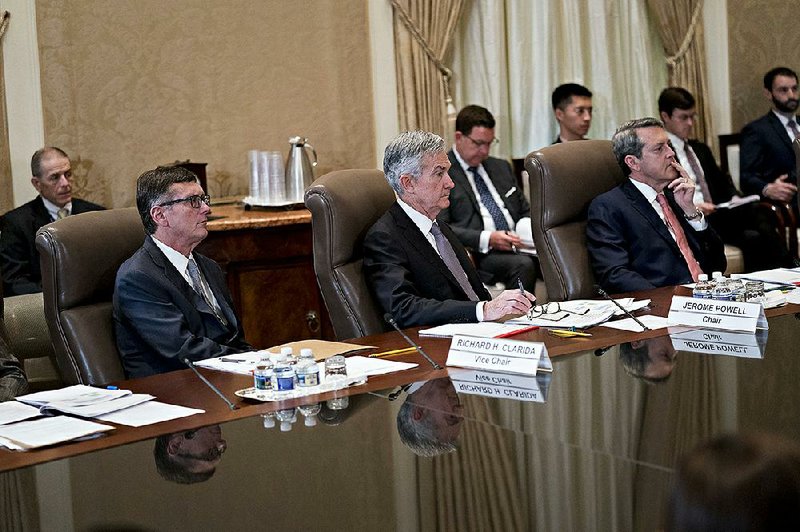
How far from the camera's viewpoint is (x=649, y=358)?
265 centimetres

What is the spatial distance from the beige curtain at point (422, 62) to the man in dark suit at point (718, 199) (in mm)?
1328

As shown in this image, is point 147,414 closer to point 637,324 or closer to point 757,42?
point 637,324

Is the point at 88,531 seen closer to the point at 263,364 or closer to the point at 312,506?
the point at 312,506

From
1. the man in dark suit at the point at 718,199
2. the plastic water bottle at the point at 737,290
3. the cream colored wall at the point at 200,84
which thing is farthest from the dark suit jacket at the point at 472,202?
the plastic water bottle at the point at 737,290

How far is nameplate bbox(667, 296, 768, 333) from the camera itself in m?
2.92

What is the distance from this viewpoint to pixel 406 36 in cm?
664

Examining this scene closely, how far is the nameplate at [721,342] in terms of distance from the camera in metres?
2.66

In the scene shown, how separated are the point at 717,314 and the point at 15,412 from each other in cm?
176

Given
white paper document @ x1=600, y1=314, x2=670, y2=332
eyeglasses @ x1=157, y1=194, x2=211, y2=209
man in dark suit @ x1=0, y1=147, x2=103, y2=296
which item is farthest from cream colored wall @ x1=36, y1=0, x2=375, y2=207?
white paper document @ x1=600, y1=314, x2=670, y2=332

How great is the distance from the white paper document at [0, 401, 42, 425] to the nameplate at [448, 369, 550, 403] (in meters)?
0.93

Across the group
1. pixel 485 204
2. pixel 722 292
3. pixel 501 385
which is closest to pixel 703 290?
pixel 722 292

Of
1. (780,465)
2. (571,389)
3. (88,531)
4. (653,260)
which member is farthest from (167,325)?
(780,465)

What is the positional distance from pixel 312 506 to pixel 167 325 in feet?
5.33

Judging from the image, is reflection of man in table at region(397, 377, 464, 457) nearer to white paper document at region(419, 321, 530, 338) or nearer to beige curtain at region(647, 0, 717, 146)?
white paper document at region(419, 321, 530, 338)
